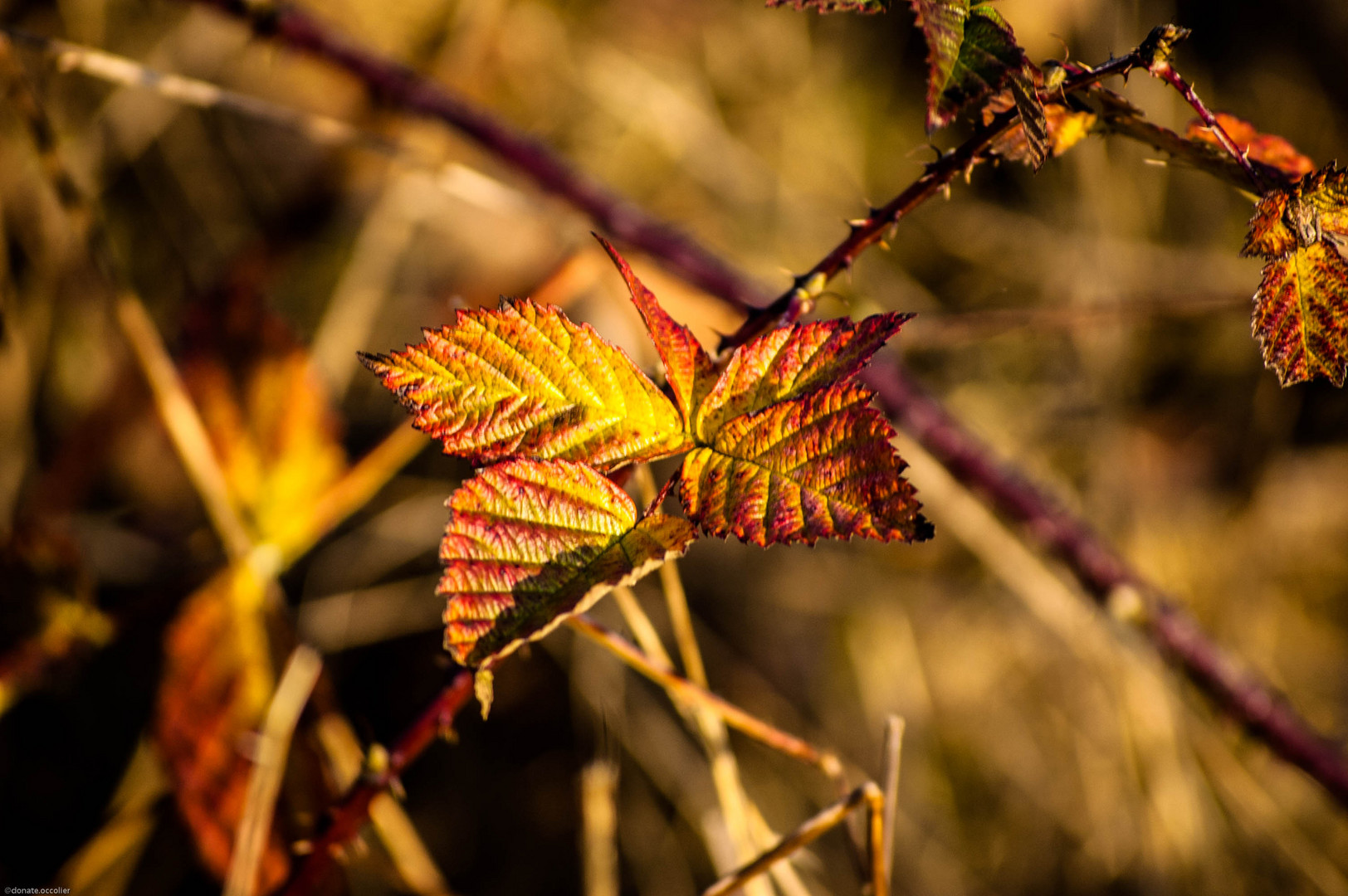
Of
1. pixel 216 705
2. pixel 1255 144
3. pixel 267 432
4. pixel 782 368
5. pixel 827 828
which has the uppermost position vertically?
pixel 267 432

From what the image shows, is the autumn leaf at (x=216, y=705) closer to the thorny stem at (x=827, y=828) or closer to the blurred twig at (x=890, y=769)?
the thorny stem at (x=827, y=828)

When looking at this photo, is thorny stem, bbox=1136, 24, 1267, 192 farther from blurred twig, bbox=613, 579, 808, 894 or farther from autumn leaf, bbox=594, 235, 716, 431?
blurred twig, bbox=613, 579, 808, 894

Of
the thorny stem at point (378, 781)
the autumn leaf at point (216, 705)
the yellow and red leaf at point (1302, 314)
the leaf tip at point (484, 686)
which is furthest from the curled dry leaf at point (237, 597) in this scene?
the yellow and red leaf at point (1302, 314)

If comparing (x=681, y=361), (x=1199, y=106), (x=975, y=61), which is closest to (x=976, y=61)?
(x=975, y=61)

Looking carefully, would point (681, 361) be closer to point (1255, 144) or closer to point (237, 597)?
point (1255, 144)

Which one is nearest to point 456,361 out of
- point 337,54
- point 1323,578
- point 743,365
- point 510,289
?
point 743,365

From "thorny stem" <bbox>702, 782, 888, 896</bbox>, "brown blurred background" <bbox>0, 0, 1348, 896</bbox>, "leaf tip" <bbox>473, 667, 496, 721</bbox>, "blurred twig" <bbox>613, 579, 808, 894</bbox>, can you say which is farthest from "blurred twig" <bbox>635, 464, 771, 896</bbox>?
"leaf tip" <bbox>473, 667, 496, 721</bbox>

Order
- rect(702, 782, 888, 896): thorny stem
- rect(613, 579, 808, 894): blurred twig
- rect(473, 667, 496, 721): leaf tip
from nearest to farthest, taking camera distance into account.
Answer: rect(473, 667, 496, 721): leaf tip → rect(702, 782, 888, 896): thorny stem → rect(613, 579, 808, 894): blurred twig

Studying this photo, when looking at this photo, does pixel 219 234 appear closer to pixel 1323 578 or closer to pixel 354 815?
pixel 354 815
